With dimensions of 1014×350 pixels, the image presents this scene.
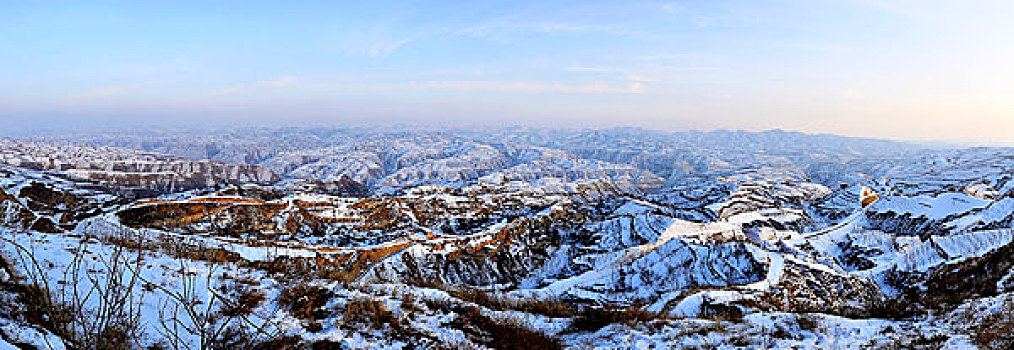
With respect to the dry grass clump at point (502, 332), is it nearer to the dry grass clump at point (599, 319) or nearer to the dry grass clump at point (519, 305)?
the dry grass clump at point (599, 319)

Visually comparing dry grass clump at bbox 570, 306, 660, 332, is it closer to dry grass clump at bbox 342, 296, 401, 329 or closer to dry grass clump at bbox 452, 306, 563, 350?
dry grass clump at bbox 452, 306, 563, 350

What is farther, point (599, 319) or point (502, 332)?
point (599, 319)

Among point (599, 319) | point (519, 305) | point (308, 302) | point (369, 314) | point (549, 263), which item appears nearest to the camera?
point (369, 314)

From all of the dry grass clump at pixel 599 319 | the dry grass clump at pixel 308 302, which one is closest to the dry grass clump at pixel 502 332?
the dry grass clump at pixel 599 319

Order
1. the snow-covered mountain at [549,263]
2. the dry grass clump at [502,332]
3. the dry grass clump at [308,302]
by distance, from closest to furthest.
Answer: the dry grass clump at [502,332], the dry grass clump at [308,302], the snow-covered mountain at [549,263]

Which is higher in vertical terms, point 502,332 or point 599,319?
Result: point 502,332

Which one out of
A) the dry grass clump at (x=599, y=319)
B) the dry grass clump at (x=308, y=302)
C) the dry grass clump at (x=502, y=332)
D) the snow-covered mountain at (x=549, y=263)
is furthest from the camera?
the dry grass clump at (x=599, y=319)

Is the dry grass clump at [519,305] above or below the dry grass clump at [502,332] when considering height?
below

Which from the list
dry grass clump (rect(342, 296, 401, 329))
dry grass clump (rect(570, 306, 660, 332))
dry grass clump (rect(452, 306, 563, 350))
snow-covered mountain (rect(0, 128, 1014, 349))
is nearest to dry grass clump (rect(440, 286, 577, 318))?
snow-covered mountain (rect(0, 128, 1014, 349))

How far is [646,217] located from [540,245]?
15.4 m

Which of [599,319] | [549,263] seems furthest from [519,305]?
[549,263]

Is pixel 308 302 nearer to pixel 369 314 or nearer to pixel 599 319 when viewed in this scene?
pixel 369 314

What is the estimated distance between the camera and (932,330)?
313 inches

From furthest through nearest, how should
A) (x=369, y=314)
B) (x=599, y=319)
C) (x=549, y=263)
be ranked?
1. (x=549, y=263)
2. (x=599, y=319)
3. (x=369, y=314)
